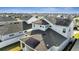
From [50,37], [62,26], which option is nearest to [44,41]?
[50,37]

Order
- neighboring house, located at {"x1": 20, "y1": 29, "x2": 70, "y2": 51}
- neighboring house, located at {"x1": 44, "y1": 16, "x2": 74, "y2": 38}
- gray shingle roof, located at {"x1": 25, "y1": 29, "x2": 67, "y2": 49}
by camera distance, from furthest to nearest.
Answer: neighboring house, located at {"x1": 44, "y1": 16, "x2": 74, "y2": 38}, gray shingle roof, located at {"x1": 25, "y1": 29, "x2": 67, "y2": 49}, neighboring house, located at {"x1": 20, "y1": 29, "x2": 70, "y2": 51}

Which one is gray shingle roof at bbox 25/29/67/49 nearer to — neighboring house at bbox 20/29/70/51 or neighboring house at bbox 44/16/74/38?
neighboring house at bbox 20/29/70/51

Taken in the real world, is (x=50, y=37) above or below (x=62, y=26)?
below

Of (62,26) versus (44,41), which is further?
(62,26)

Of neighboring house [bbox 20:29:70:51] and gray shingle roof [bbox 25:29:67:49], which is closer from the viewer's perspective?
neighboring house [bbox 20:29:70:51]

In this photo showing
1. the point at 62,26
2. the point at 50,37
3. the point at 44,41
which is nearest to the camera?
the point at 44,41

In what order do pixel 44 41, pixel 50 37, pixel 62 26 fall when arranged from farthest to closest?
pixel 62 26, pixel 50 37, pixel 44 41

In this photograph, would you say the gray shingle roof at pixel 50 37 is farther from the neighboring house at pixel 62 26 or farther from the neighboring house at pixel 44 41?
the neighboring house at pixel 62 26

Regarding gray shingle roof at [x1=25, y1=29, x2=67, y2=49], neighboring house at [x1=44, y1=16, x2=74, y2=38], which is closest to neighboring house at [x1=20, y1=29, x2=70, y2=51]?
gray shingle roof at [x1=25, y1=29, x2=67, y2=49]

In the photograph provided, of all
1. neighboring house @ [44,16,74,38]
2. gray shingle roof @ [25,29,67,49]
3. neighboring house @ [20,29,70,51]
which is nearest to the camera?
neighboring house @ [20,29,70,51]

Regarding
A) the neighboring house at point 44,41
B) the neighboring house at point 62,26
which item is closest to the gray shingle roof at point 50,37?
the neighboring house at point 44,41

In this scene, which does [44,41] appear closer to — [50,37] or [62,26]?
[50,37]
